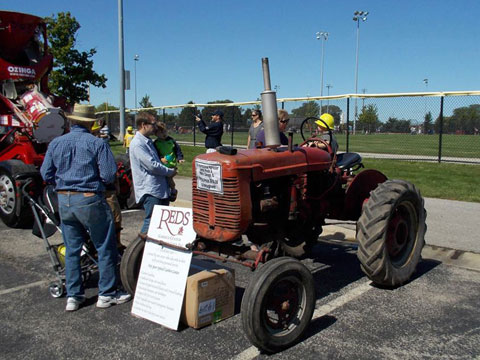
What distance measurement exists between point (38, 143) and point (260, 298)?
238 inches

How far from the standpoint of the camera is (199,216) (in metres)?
4.20

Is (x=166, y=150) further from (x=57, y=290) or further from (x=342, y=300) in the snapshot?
(x=342, y=300)

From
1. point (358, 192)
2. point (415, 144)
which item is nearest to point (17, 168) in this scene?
point (358, 192)

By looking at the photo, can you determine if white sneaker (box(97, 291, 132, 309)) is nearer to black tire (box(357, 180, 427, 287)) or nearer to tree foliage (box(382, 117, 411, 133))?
black tire (box(357, 180, 427, 287))

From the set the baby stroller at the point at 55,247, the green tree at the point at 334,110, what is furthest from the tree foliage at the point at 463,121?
the baby stroller at the point at 55,247

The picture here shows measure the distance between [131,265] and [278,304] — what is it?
5.14 feet

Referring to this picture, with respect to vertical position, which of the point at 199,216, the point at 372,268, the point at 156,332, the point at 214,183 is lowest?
the point at 156,332

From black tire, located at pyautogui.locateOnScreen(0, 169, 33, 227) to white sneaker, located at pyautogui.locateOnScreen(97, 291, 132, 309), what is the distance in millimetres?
3593

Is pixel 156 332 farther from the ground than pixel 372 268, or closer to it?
closer to it

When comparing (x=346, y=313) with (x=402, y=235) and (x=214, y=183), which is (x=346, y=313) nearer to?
(x=402, y=235)

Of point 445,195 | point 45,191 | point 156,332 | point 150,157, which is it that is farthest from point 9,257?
point 445,195

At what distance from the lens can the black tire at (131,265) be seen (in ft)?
14.9

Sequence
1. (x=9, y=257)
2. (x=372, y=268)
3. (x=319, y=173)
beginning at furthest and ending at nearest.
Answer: (x=9, y=257)
(x=319, y=173)
(x=372, y=268)

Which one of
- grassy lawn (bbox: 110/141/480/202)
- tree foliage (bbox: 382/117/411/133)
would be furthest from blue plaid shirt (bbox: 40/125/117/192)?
tree foliage (bbox: 382/117/411/133)
